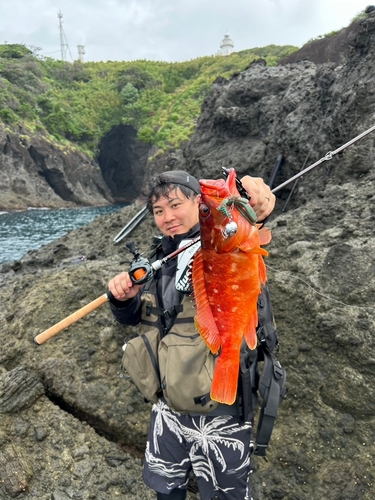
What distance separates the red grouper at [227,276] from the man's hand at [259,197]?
309 mm

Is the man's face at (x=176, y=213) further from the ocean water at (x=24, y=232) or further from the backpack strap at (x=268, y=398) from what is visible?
the ocean water at (x=24, y=232)

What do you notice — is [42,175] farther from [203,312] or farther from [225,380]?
[225,380]

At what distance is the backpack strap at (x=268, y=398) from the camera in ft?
6.09

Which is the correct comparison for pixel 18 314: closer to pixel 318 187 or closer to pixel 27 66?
pixel 318 187

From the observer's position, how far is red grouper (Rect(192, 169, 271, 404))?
4.47ft

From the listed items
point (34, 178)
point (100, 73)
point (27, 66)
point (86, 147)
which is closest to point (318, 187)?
point (34, 178)

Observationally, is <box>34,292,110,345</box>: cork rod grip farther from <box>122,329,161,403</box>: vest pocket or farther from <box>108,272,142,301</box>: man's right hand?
<box>122,329,161,403</box>: vest pocket

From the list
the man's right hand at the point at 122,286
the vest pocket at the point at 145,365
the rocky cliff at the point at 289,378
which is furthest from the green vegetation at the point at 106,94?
the vest pocket at the point at 145,365

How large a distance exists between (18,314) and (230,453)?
3372mm

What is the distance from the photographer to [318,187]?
7156 mm

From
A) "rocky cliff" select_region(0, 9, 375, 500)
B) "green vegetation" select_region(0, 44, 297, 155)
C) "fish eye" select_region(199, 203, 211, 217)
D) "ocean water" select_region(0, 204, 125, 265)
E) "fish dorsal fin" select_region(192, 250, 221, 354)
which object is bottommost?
"ocean water" select_region(0, 204, 125, 265)

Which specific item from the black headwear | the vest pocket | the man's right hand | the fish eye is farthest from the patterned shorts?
the black headwear

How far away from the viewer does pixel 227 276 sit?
4.85 ft

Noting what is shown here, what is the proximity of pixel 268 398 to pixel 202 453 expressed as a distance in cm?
51
